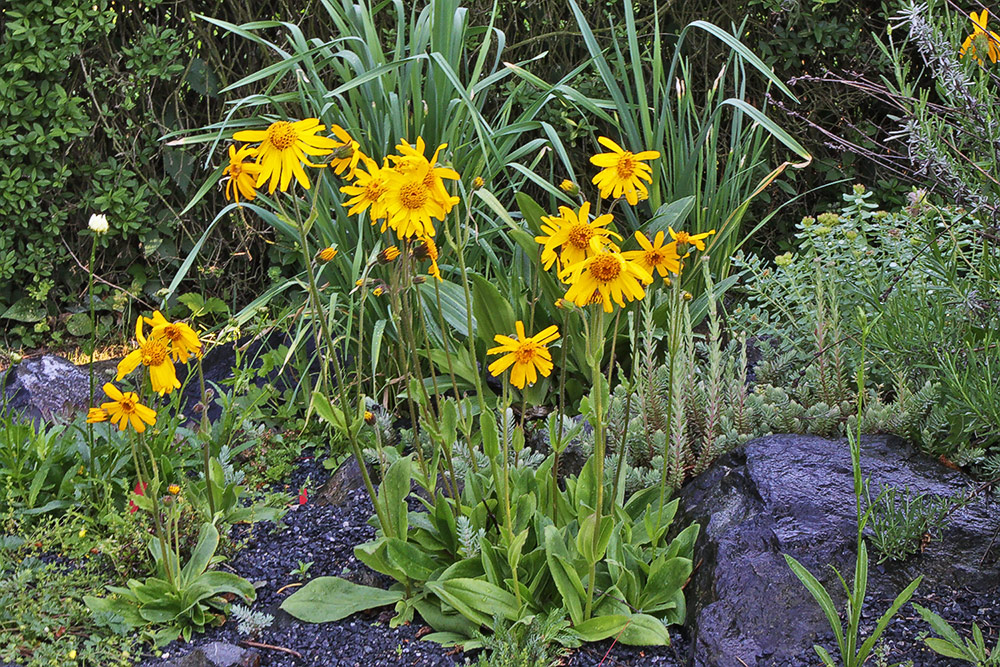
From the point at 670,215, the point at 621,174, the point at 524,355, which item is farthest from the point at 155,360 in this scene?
the point at 670,215

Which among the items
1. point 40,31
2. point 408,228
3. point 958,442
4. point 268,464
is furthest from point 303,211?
point 958,442

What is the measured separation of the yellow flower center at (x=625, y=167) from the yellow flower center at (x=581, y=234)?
0.14m

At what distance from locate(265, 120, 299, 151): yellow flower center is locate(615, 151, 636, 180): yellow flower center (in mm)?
566

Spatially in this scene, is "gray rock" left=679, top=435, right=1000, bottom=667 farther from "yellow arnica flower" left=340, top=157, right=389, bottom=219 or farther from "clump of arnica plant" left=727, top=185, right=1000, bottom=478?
"yellow arnica flower" left=340, top=157, right=389, bottom=219

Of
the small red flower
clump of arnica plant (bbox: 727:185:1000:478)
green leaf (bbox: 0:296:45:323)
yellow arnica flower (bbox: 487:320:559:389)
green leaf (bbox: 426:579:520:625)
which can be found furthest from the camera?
green leaf (bbox: 0:296:45:323)

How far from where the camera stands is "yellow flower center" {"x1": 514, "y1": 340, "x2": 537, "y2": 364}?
5.38 feet

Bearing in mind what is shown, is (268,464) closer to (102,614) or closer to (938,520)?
(102,614)

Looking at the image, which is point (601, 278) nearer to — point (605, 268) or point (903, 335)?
point (605, 268)

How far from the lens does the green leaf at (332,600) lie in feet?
6.29

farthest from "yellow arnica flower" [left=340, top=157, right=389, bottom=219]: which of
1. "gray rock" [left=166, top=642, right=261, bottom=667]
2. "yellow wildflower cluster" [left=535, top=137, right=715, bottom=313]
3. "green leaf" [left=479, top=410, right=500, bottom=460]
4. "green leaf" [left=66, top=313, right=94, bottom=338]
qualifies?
"green leaf" [left=66, top=313, right=94, bottom=338]

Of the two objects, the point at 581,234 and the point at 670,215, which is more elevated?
the point at 581,234

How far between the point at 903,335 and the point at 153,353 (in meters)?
1.60

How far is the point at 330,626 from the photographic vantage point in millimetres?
1933

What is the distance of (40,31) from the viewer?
3.63m
